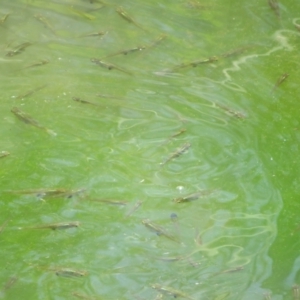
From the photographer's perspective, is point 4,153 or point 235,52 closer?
point 4,153

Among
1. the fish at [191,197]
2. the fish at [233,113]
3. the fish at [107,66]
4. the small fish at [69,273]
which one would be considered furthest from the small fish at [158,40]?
the small fish at [69,273]

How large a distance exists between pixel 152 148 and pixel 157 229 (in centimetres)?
76

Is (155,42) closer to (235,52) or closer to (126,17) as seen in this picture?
(126,17)

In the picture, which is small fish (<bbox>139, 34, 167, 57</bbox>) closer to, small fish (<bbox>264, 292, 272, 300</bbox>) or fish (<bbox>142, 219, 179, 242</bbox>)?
fish (<bbox>142, 219, 179, 242</bbox>)

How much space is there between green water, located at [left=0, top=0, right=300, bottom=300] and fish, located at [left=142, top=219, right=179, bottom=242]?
2 cm

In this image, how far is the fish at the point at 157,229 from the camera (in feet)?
13.2

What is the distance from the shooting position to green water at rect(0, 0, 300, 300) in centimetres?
396

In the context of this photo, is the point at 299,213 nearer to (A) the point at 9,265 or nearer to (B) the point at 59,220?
(B) the point at 59,220

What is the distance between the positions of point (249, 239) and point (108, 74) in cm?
199

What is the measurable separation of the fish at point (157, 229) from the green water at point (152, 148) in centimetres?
2

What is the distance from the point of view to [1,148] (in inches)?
177

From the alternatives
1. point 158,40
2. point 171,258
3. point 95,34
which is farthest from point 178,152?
point 95,34

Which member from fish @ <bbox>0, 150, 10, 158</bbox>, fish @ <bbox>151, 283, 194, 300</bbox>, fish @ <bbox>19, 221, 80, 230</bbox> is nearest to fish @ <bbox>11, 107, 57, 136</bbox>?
fish @ <bbox>0, 150, 10, 158</bbox>

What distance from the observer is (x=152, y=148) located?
14.8ft
